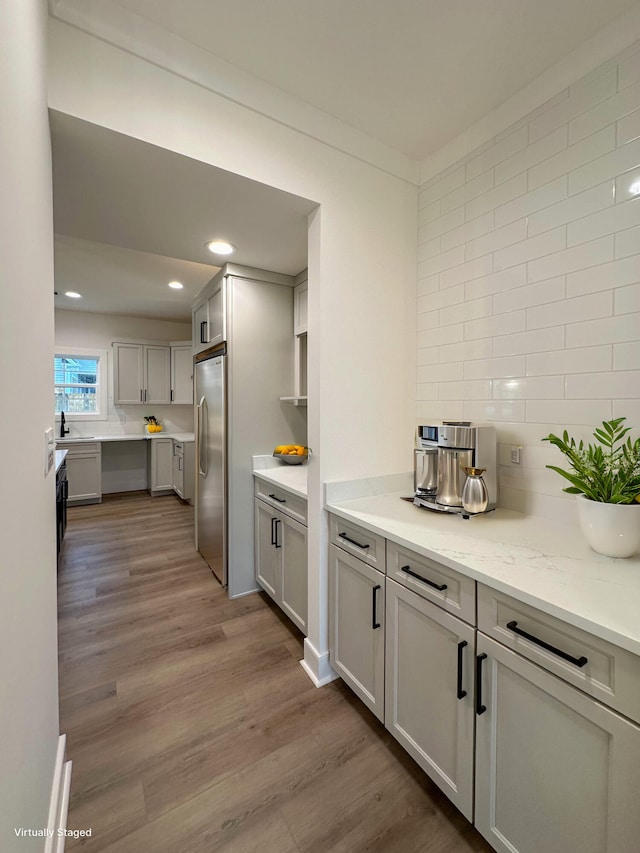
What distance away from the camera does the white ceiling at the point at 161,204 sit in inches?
53.6

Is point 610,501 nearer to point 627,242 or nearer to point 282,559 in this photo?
point 627,242

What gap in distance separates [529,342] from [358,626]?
146 cm

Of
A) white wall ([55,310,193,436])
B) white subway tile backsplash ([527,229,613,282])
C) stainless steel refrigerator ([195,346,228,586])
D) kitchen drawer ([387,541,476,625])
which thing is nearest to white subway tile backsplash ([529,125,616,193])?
white subway tile backsplash ([527,229,613,282])

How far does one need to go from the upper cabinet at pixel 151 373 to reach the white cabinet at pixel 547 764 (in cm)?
546

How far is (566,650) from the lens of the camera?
2.82ft

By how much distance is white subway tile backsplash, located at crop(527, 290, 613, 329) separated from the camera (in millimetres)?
1317

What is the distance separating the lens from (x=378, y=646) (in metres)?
1.46

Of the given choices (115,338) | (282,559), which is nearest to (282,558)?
(282,559)

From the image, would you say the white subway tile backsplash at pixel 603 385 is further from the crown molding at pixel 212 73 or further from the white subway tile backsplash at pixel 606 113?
the crown molding at pixel 212 73

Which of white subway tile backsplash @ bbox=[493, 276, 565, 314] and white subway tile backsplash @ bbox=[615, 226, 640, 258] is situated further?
white subway tile backsplash @ bbox=[493, 276, 565, 314]

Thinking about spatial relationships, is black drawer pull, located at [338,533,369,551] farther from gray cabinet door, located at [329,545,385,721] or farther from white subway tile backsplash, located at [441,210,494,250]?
white subway tile backsplash, located at [441,210,494,250]

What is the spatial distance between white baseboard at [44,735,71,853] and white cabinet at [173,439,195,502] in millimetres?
3424

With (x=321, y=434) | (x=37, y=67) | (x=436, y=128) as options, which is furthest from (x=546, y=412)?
(x=37, y=67)

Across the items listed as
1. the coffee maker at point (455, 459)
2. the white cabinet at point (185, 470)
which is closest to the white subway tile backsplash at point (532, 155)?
the coffee maker at point (455, 459)
